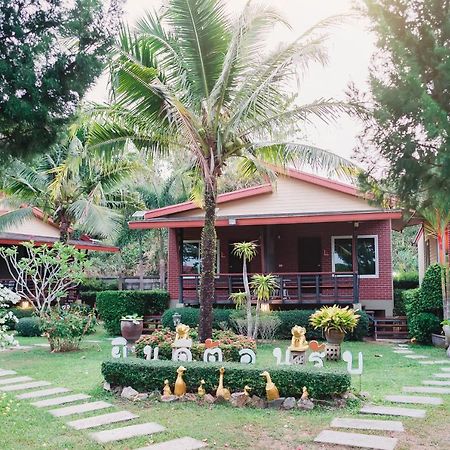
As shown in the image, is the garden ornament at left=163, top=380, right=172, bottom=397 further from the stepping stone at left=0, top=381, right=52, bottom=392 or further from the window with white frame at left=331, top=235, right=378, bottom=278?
the window with white frame at left=331, top=235, right=378, bottom=278

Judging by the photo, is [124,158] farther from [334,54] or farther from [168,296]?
[334,54]

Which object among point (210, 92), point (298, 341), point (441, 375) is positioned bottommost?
point (441, 375)

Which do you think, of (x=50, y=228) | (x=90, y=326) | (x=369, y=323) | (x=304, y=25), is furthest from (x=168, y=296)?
(x=304, y=25)

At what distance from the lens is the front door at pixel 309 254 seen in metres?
19.2

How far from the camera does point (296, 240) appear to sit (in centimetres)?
1936

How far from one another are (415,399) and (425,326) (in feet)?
23.6

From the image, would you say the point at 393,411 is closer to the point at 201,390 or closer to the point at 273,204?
the point at 201,390

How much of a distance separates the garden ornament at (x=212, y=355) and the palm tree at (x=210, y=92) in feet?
4.84

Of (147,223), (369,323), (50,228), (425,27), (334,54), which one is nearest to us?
(425,27)

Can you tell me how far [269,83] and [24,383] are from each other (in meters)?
7.13

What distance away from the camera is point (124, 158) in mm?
18719

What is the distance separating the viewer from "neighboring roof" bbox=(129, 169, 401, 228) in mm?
17578

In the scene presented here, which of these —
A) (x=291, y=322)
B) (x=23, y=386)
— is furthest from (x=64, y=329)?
(x=291, y=322)

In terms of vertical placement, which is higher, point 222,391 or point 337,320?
point 337,320
